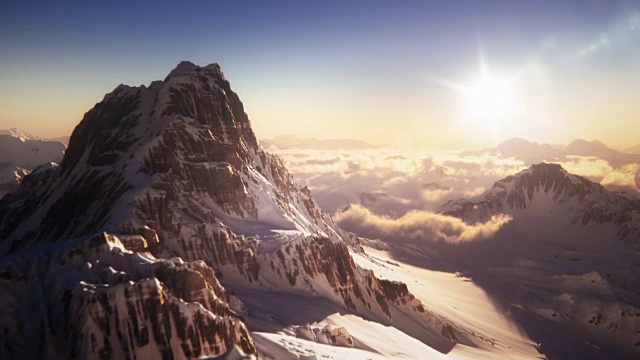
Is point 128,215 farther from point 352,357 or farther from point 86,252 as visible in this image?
point 352,357

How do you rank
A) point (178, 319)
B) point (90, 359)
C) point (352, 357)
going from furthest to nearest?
point (352, 357) < point (178, 319) < point (90, 359)

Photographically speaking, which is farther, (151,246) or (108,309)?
(151,246)

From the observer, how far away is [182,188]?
6088 inches

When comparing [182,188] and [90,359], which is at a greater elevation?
[182,188]

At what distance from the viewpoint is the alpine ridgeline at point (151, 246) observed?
241 feet

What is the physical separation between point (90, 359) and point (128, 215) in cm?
6003

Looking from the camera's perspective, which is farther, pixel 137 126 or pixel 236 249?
pixel 137 126

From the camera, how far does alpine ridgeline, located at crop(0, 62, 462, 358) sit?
73312 millimetres

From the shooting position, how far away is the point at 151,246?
373ft

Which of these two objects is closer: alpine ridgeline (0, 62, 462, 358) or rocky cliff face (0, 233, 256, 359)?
rocky cliff face (0, 233, 256, 359)

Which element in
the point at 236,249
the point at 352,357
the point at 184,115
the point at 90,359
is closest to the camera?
the point at 90,359

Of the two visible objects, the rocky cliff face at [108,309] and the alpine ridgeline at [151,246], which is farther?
the alpine ridgeline at [151,246]

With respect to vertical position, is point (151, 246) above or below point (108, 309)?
above

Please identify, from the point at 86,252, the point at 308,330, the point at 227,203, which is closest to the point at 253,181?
the point at 227,203
